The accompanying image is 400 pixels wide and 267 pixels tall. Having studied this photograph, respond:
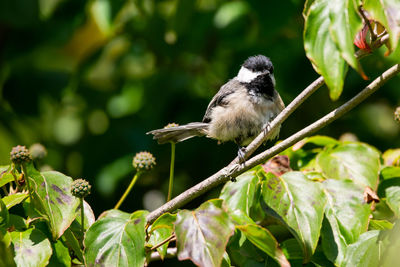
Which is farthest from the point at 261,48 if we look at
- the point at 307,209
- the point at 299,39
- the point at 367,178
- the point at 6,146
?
the point at 6,146

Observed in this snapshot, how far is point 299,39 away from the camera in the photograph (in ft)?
12.6

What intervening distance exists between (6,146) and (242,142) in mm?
2340

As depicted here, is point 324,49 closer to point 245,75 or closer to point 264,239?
point 264,239

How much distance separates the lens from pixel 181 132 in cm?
329

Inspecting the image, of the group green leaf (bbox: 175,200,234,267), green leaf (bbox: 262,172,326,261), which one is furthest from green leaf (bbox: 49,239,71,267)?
green leaf (bbox: 262,172,326,261)

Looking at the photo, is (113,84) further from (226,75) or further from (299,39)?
(299,39)

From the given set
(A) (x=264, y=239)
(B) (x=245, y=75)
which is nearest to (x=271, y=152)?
(A) (x=264, y=239)

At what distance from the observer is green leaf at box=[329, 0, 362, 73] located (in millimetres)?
1310

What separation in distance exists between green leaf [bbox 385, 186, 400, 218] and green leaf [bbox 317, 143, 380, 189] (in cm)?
7

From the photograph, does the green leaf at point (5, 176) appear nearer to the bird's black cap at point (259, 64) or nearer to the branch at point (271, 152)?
the branch at point (271, 152)

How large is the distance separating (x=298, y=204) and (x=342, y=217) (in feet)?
0.78

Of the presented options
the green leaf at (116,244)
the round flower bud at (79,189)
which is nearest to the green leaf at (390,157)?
the green leaf at (116,244)

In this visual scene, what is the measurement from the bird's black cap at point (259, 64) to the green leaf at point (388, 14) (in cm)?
197

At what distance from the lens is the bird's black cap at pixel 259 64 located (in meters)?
3.38
